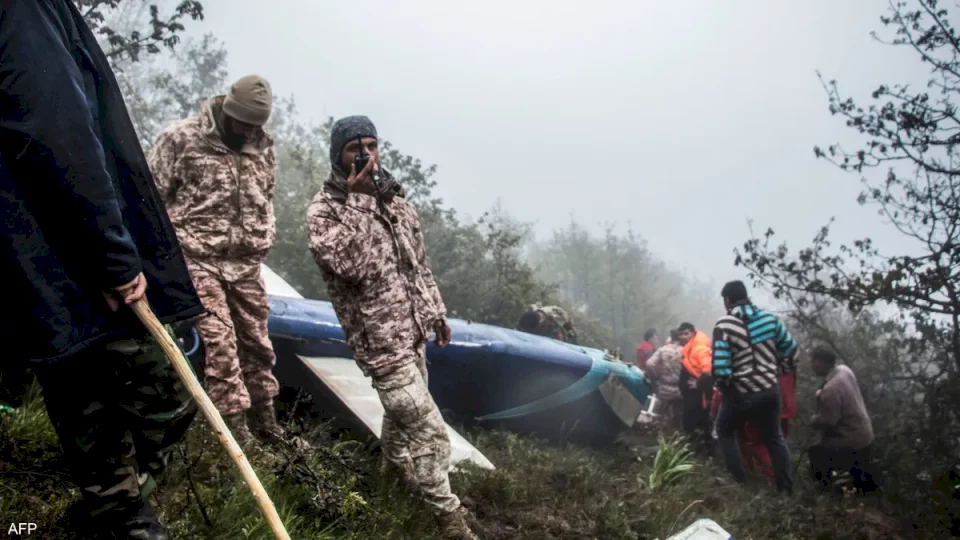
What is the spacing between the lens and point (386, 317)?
343cm

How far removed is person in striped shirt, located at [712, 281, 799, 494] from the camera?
6.24m

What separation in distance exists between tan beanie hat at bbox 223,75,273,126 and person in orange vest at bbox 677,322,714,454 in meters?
6.47

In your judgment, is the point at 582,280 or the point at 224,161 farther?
the point at 582,280

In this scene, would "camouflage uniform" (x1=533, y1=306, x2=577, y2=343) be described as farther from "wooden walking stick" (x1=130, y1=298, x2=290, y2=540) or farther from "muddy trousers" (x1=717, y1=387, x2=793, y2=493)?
"wooden walking stick" (x1=130, y1=298, x2=290, y2=540)

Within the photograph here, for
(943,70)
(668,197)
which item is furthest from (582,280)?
(668,197)

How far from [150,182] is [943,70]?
760 cm

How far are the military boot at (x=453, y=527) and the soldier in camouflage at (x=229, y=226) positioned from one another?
0.96 m

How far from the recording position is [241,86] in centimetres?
362

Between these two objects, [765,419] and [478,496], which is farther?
[765,419]

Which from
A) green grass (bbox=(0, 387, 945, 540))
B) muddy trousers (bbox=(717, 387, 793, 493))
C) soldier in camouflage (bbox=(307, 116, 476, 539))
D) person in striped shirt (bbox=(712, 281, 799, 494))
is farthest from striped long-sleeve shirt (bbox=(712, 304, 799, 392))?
soldier in camouflage (bbox=(307, 116, 476, 539))

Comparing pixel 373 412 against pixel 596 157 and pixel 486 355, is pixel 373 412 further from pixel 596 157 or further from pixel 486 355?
pixel 596 157

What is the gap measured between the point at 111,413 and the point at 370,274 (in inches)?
63.4

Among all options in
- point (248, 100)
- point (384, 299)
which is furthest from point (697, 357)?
point (248, 100)

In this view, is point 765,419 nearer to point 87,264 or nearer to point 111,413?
point 111,413
